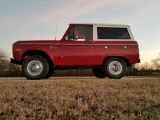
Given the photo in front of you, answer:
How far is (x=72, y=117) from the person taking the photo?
22.9 feet

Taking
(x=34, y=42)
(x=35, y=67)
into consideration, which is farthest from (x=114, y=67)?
(x=34, y=42)

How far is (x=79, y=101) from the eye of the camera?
794 centimetres

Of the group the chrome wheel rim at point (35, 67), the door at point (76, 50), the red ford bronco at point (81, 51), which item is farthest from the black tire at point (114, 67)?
the chrome wheel rim at point (35, 67)

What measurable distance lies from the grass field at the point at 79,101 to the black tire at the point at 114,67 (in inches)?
89.3

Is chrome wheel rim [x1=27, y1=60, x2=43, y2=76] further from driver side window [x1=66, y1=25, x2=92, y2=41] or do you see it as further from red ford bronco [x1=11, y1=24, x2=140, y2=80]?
driver side window [x1=66, y1=25, x2=92, y2=41]

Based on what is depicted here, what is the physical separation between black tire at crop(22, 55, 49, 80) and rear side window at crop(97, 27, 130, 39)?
92.8 inches

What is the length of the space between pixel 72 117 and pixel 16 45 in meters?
6.18

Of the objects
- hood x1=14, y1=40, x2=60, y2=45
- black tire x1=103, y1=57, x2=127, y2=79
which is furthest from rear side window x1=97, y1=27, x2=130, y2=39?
hood x1=14, y1=40, x2=60, y2=45

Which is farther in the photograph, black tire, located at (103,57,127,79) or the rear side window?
the rear side window

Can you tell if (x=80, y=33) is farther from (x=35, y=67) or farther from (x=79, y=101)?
(x=79, y=101)

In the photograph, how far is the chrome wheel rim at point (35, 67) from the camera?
1234 centimetres

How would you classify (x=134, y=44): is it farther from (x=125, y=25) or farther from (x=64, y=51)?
(x=64, y=51)

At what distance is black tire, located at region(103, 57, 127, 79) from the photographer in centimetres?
1283

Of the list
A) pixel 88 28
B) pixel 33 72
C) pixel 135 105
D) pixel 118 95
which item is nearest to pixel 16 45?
pixel 33 72
